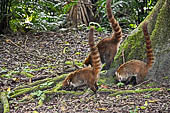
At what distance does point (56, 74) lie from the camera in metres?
Answer: 5.68

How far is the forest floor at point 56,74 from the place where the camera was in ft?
12.4

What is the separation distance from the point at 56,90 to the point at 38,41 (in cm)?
427

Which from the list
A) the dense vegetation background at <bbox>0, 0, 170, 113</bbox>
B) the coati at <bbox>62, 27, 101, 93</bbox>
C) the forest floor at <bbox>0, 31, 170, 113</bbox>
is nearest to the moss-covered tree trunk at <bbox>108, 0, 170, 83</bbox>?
the dense vegetation background at <bbox>0, 0, 170, 113</bbox>

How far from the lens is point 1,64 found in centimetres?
695

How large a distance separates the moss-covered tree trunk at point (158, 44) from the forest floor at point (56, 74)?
0.24m

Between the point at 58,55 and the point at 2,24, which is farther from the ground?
the point at 2,24

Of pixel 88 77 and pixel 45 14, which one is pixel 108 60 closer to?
pixel 88 77

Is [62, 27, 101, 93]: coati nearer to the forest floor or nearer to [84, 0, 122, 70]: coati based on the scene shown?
the forest floor

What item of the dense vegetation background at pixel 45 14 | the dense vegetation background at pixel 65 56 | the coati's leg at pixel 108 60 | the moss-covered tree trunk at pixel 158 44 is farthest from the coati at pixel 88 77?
the dense vegetation background at pixel 45 14

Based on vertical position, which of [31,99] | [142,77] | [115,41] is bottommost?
[31,99]

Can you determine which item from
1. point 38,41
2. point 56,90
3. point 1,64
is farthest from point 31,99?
point 38,41

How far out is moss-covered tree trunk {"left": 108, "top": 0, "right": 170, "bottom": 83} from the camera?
4.40 meters

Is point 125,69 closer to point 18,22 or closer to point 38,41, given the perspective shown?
point 38,41

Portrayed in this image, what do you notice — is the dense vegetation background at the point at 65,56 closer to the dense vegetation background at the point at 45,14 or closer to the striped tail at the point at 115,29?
the dense vegetation background at the point at 45,14
